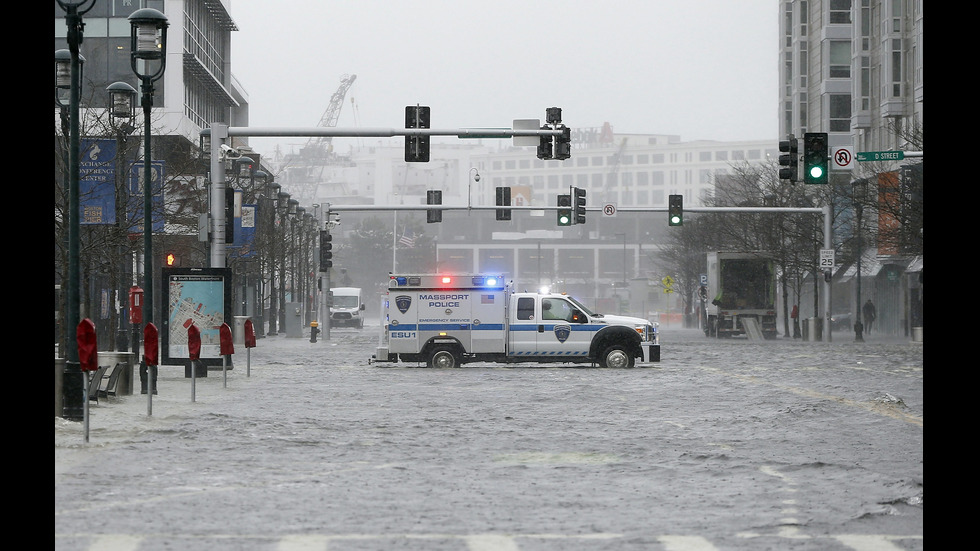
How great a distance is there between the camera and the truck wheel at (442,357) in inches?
1371

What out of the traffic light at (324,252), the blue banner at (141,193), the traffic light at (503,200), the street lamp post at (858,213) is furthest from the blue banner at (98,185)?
the traffic light at (324,252)

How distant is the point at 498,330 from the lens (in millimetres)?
34812

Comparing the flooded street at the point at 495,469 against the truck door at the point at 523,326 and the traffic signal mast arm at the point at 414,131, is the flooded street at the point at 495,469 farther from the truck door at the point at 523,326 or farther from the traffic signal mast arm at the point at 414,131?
the truck door at the point at 523,326

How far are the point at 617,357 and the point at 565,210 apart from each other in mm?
15730

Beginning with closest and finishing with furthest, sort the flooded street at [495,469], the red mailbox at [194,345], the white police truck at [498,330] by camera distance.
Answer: the flooded street at [495,469], the red mailbox at [194,345], the white police truck at [498,330]

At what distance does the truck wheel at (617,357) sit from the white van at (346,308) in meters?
54.3

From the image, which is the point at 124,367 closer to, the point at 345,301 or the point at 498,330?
the point at 498,330

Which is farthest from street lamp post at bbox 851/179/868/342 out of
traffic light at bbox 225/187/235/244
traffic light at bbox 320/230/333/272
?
traffic light at bbox 225/187/235/244

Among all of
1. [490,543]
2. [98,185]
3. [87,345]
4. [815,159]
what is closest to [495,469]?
[490,543]

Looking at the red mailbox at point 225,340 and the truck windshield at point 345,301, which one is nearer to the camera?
the red mailbox at point 225,340
